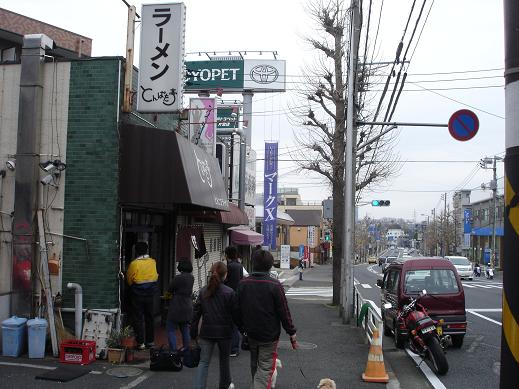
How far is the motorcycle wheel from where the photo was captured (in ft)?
28.1

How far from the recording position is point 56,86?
910cm

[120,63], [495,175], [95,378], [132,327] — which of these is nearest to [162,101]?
[120,63]

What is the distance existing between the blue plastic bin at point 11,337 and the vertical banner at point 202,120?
6.52 meters

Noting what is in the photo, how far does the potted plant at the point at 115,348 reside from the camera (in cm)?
826

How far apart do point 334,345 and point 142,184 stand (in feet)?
17.1

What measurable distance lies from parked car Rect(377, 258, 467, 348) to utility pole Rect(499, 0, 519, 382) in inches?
318

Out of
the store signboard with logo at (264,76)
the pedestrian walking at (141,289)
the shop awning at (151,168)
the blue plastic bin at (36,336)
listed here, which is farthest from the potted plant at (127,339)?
the store signboard with logo at (264,76)

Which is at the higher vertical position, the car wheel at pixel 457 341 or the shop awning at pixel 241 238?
the shop awning at pixel 241 238

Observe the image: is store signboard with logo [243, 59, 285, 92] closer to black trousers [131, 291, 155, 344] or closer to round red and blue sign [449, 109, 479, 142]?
round red and blue sign [449, 109, 479, 142]

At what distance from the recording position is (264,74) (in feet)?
99.2

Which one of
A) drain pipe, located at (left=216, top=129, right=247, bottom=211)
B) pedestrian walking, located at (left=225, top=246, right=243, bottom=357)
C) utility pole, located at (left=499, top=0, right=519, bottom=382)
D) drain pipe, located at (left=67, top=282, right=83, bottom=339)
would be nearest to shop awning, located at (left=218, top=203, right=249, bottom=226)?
drain pipe, located at (left=216, top=129, right=247, bottom=211)

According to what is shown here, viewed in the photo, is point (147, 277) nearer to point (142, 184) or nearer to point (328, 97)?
point (142, 184)

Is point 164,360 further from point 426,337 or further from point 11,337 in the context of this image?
point 426,337

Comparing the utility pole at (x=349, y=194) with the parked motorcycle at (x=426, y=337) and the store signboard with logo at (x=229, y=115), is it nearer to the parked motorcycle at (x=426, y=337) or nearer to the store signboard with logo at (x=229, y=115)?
the parked motorcycle at (x=426, y=337)
